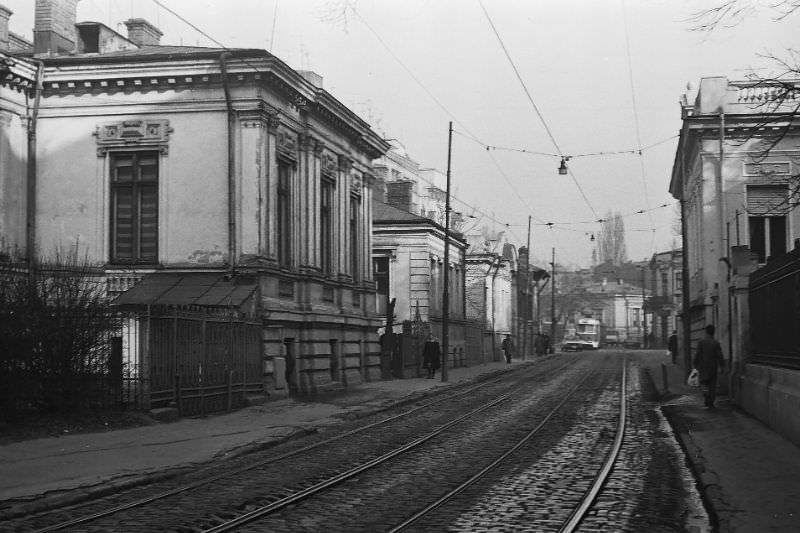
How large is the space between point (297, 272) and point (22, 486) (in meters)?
17.2

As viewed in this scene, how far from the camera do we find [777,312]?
16891mm

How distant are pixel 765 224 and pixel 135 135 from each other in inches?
882

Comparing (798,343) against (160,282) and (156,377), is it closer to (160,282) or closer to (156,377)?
(156,377)

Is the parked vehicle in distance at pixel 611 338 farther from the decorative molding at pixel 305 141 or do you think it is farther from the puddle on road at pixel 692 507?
the puddle on road at pixel 692 507

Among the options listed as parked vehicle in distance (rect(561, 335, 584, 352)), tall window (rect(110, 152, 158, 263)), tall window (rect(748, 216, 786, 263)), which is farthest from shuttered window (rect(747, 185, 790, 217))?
parked vehicle in distance (rect(561, 335, 584, 352))

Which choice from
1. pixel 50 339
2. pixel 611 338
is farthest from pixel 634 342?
pixel 50 339

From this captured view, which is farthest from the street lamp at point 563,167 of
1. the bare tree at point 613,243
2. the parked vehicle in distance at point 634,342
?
the bare tree at point 613,243

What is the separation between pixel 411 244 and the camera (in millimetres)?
47406

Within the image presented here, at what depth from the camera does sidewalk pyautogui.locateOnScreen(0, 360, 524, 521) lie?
1048 cm

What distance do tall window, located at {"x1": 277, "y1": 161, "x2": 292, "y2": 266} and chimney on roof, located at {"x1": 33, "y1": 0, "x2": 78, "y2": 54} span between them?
720cm

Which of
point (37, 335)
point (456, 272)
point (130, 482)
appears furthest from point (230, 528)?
point (456, 272)

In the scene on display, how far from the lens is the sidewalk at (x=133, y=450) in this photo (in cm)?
1048

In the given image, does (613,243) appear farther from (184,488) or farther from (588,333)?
(184,488)

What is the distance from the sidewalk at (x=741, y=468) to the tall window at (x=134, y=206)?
1398cm
